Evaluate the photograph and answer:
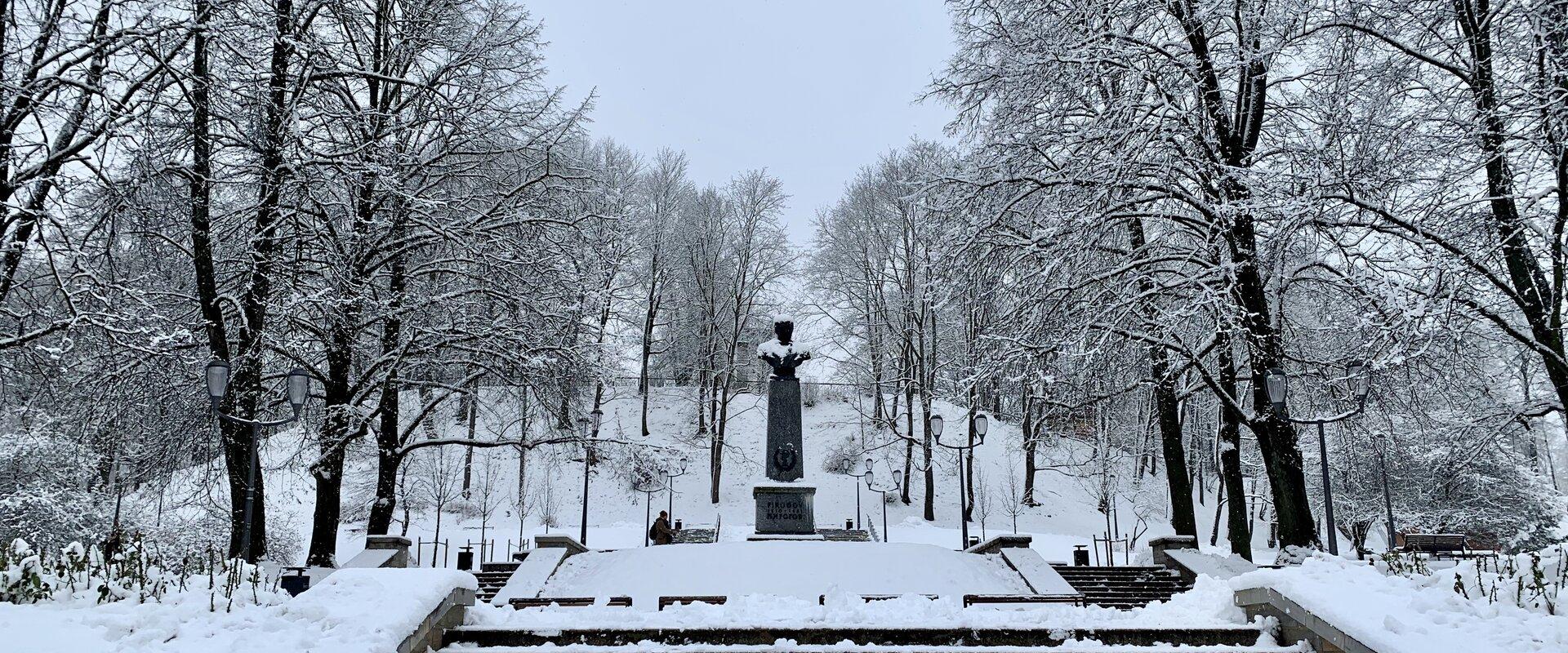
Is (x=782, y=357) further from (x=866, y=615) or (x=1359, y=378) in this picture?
(x=866, y=615)

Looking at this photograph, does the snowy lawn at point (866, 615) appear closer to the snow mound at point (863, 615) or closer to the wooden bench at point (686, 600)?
the snow mound at point (863, 615)

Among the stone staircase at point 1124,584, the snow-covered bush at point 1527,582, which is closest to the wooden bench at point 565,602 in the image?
the stone staircase at point 1124,584

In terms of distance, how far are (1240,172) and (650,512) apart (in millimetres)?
23188

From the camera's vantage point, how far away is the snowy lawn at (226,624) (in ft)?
15.6

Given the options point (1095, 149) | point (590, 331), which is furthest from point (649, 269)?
point (1095, 149)

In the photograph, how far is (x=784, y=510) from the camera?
19.8 m

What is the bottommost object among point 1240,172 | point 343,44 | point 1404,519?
point 1404,519

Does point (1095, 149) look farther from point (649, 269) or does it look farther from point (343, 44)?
point (649, 269)

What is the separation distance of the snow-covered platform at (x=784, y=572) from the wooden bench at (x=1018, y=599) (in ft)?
4.66

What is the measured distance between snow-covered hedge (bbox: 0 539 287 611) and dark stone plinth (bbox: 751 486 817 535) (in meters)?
14.1

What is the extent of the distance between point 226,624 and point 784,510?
15.0 m

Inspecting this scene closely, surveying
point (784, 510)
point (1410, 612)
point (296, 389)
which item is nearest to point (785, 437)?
point (784, 510)

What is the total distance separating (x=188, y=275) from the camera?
41.8ft

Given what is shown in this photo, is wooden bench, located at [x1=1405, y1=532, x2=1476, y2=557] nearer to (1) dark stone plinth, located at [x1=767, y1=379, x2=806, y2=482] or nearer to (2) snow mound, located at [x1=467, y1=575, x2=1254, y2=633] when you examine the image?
(1) dark stone plinth, located at [x1=767, y1=379, x2=806, y2=482]
